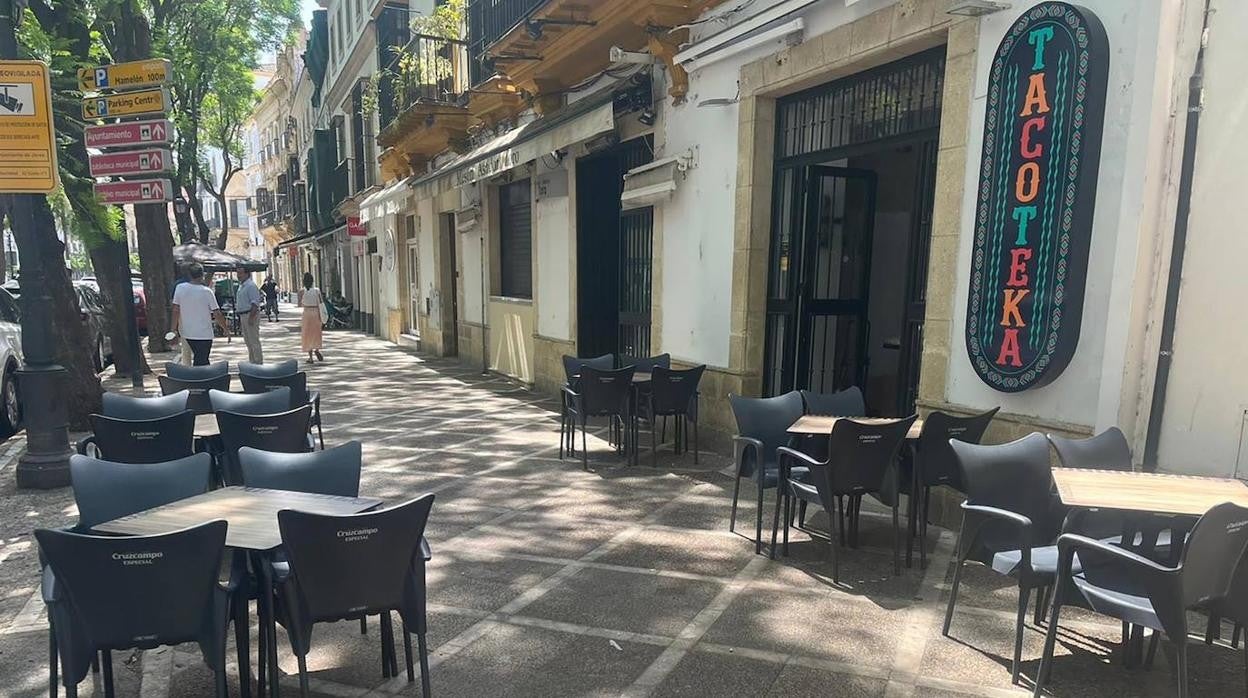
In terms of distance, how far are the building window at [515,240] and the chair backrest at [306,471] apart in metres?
7.83

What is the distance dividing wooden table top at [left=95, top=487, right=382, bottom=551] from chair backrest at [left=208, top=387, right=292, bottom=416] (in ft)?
6.09

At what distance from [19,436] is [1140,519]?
32.3 feet

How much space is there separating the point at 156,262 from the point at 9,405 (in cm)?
575

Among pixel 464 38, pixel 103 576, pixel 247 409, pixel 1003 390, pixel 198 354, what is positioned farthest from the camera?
pixel 464 38

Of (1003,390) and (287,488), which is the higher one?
(1003,390)

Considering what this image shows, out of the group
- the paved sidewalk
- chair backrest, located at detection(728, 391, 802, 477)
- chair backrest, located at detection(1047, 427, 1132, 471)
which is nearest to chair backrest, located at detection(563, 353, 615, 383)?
the paved sidewalk

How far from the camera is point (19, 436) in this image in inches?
307

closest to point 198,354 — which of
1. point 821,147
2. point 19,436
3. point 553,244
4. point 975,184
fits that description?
point 19,436

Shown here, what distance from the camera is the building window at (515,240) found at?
1148 cm

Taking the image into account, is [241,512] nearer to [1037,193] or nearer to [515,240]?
[1037,193]

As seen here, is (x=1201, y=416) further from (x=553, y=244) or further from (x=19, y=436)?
(x=19, y=436)

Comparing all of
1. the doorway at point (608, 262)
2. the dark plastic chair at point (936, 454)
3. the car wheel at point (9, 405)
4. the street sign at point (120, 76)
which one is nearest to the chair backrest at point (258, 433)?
the dark plastic chair at point (936, 454)

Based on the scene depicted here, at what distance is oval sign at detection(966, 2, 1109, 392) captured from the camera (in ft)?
12.8

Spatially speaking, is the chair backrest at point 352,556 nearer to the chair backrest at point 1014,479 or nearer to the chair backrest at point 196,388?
the chair backrest at point 1014,479
